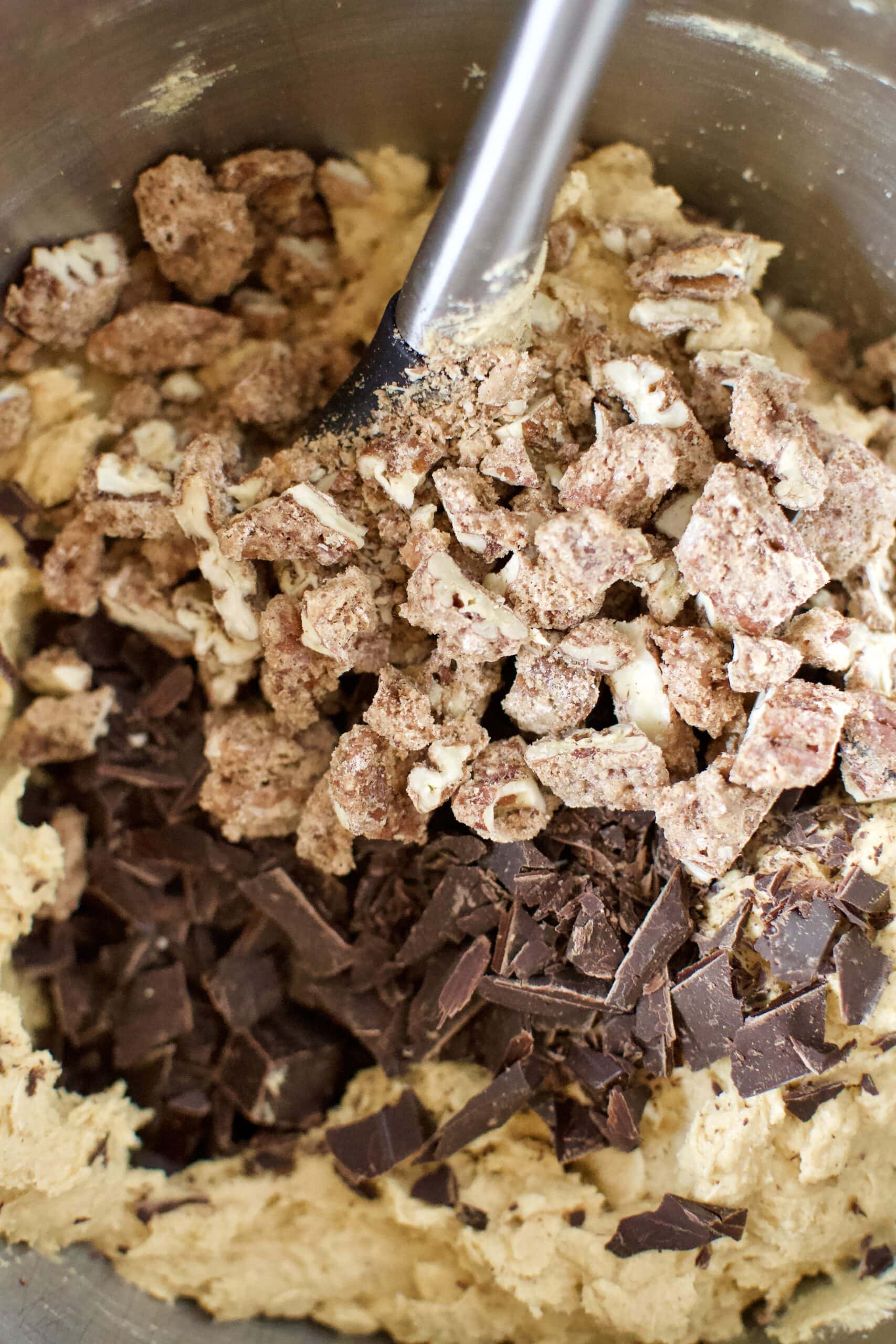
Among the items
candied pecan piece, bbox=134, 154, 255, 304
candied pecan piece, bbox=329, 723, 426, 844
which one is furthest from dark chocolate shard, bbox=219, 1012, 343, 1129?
candied pecan piece, bbox=134, 154, 255, 304

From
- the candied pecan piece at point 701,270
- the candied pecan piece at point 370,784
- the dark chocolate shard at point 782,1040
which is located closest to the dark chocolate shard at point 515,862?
the candied pecan piece at point 370,784

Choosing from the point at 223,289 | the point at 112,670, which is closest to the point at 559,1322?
the point at 112,670

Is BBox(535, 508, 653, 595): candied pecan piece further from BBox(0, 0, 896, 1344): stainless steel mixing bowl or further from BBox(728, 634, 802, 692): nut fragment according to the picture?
BBox(0, 0, 896, 1344): stainless steel mixing bowl

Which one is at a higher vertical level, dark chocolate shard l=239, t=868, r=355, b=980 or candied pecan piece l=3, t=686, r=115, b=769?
candied pecan piece l=3, t=686, r=115, b=769

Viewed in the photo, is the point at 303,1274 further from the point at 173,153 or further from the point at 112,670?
the point at 173,153

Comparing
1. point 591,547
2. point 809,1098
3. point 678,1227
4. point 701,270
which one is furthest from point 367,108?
point 678,1227

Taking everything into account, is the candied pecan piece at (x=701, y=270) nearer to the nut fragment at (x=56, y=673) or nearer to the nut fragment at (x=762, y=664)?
the nut fragment at (x=762, y=664)
